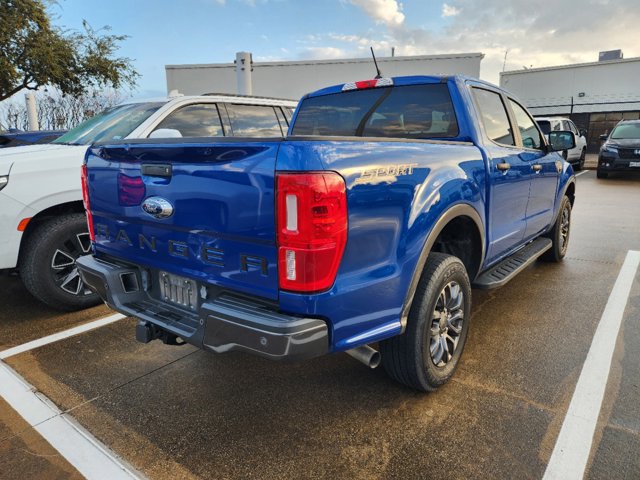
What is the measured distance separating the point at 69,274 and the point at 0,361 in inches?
37.7

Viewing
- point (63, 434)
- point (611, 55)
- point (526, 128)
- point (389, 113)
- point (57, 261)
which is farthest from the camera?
point (611, 55)

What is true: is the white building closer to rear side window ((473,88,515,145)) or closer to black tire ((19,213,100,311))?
rear side window ((473,88,515,145))

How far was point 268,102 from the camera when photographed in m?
5.41

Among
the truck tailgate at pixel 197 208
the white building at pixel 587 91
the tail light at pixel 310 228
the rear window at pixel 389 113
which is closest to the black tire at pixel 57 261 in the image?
the truck tailgate at pixel 197 208

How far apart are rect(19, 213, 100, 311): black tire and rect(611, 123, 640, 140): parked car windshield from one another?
49.4ft

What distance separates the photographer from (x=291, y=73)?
2209 centimetres

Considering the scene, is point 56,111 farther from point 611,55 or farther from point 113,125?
point 611,55

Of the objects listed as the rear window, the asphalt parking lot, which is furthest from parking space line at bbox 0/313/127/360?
the rear window

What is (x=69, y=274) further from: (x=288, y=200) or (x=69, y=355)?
(x=288, y=200)

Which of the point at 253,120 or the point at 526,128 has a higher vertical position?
the point at 253,120

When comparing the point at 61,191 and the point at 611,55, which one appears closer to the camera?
the point at 61,191

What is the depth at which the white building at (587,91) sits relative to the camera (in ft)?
73.6

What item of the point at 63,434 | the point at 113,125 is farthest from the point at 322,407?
the point at 113,125

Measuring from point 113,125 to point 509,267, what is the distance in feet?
12.7
